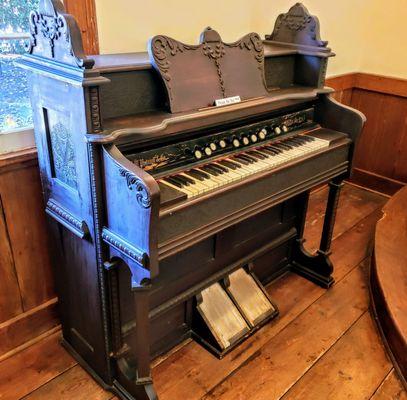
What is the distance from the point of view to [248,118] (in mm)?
1795

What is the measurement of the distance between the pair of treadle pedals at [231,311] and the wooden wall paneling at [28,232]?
69 centimetres

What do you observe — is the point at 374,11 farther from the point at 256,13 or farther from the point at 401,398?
the point at 401,398

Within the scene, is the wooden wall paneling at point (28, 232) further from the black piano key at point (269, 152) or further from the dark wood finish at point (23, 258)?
the black piano key at point (269, 152)

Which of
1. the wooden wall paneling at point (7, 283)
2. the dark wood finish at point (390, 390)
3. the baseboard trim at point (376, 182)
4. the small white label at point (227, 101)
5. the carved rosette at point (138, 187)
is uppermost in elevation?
the small white label at point (227, 101)

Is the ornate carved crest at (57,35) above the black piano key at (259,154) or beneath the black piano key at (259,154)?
above

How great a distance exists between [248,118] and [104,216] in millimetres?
742

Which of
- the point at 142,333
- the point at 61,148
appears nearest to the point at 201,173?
the point at 61,148

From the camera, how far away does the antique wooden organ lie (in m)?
1.31

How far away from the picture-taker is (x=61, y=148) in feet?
4.82

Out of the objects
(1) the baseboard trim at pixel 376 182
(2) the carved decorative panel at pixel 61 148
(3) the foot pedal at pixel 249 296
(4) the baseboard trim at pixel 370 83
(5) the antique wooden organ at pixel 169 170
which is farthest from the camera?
(1) the baseboard trim at pixel 376 182

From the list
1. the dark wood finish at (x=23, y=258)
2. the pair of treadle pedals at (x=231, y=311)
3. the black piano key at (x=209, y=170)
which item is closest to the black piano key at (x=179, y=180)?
the black piano key at (x=209, y=170)

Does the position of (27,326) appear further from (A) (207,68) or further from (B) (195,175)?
(A) (207,68)

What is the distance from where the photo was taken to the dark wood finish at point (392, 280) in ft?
6.37

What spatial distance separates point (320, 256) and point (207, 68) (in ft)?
4.20
